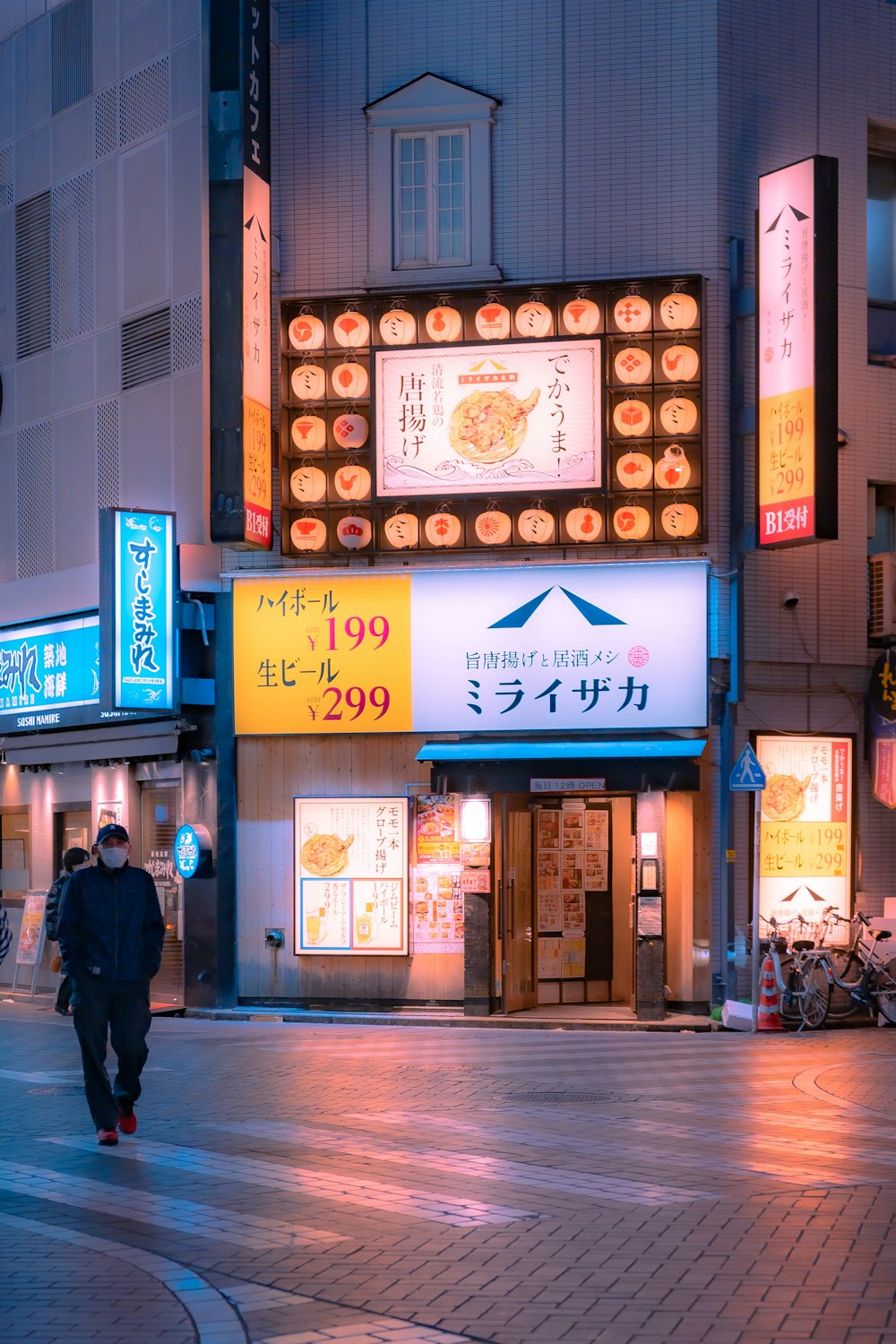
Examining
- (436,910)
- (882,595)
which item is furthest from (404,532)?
(882,595)

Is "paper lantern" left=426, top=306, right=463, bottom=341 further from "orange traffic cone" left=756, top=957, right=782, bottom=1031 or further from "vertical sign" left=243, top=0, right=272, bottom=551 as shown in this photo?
"orange traffic cone" left=756, top=957, right=782, bottom=1031

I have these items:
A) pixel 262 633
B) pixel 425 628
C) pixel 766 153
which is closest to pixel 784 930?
pixel 425 628

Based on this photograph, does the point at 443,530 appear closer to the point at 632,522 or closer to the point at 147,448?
the point at 632,522

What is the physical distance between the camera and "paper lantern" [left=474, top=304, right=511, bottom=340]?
69.2 feet

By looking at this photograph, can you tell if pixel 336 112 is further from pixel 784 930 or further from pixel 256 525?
pixel 784 930

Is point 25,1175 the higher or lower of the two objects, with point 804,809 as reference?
lower

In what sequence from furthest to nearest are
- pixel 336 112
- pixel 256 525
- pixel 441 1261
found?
1. pixel 336 112
2. pixel 256 525
3. pixel 441 1261

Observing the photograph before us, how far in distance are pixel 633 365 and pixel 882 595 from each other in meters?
4.11

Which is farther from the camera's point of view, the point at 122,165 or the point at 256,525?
the point at 122,165

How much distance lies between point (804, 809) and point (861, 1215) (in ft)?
40.9

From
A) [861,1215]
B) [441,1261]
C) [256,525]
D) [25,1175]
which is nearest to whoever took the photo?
[441,1261]

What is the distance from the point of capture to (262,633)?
2164cm

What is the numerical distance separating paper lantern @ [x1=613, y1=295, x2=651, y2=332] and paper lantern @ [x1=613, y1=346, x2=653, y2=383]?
0.76 feet

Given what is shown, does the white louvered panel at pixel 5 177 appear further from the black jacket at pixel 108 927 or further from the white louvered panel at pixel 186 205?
the black jacket at pixel 108 927
